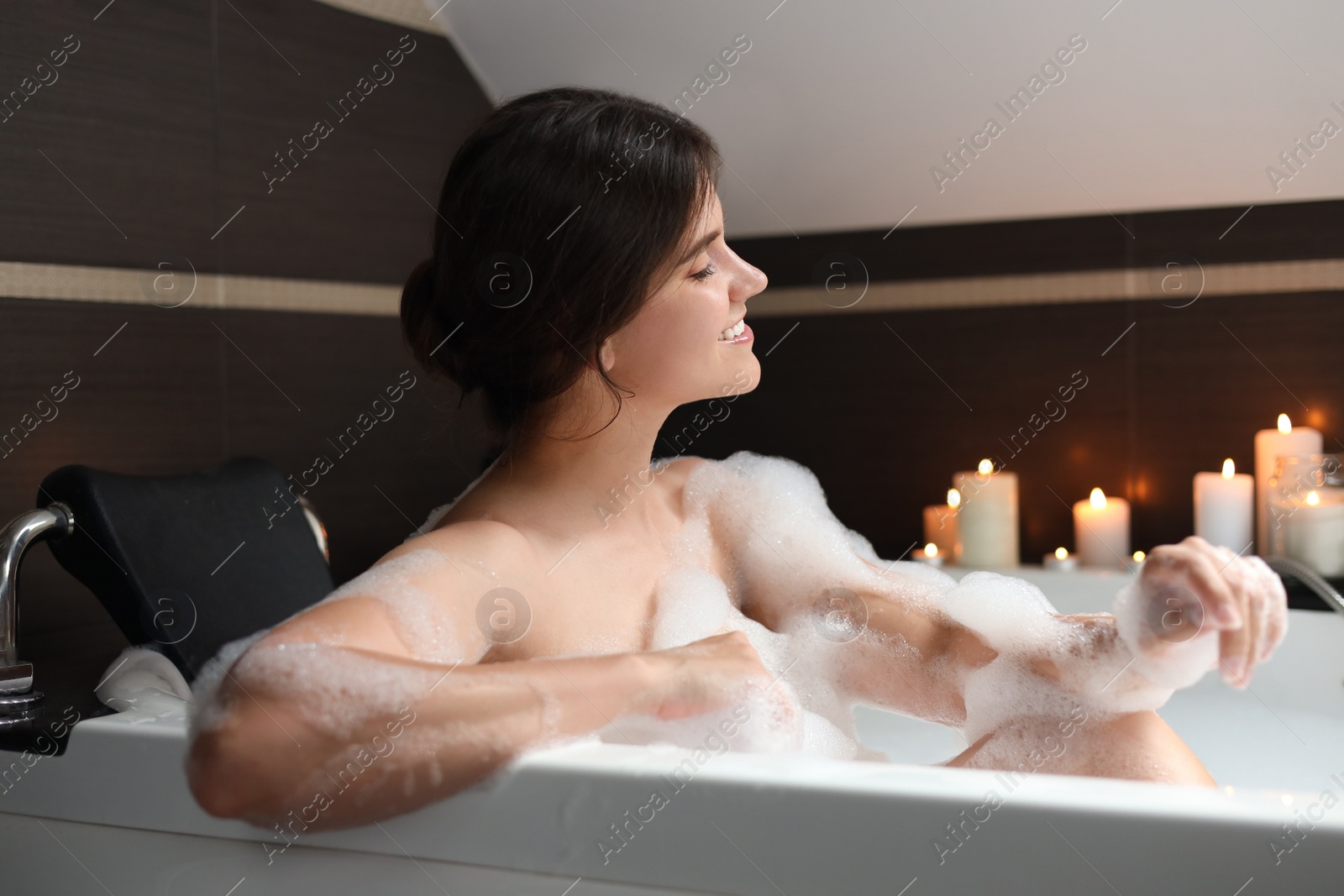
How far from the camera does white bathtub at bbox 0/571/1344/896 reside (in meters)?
0.83

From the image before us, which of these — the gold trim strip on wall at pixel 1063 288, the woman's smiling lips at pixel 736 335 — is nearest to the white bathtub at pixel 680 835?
the woman's smiling lips at pixel 736 335

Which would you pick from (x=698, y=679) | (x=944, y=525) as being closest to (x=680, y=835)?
(x=698, y=679)

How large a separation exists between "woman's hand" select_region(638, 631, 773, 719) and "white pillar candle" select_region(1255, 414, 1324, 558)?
1.46m

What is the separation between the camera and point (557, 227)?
1.16 m

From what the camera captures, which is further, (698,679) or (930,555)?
(930,555)

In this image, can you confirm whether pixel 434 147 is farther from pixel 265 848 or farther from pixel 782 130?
pixel 265 848

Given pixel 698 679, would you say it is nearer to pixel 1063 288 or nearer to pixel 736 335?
pixel 736 335

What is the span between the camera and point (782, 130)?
7.72 ft

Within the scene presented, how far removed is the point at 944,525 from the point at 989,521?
0.48 feet

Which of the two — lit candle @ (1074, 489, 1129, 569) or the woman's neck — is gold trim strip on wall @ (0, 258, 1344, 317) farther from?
the woman's neck

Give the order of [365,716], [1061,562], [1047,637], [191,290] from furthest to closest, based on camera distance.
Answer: [1061,562]
[191,290]
[1047,637]
[365,716]

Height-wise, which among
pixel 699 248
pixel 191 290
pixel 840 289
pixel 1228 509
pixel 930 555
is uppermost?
pixel 699 248

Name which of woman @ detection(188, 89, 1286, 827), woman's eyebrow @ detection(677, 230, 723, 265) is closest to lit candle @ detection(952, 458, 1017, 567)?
woman @ detection(188, 89, 1286, 827)

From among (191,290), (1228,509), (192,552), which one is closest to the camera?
(192,552)
